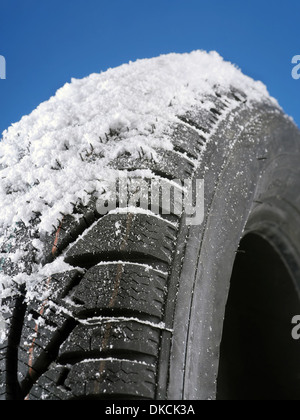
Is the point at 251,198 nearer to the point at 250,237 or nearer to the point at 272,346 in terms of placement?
the point at 250,237

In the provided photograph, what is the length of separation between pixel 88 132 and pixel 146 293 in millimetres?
375

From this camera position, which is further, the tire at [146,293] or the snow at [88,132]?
the snow at [88,132]

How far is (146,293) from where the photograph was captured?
0.82 m

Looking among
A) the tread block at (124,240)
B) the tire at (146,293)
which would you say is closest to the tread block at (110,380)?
the tire at (146,293)

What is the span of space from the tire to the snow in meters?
0.03

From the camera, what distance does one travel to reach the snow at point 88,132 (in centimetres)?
93

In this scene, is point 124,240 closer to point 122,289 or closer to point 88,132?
point 122,289

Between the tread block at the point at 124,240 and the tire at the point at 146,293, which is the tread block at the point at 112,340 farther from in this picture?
the tread block at the point at 124,240

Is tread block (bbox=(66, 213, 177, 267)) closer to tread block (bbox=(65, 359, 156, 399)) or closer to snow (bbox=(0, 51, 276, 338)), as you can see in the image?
snow (bbox=(0, 51, 276, 338))

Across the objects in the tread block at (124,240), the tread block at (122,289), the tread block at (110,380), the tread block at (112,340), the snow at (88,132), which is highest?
the snow at (88,132)

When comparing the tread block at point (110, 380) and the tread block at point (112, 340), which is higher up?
the tread block at point (112, 340)

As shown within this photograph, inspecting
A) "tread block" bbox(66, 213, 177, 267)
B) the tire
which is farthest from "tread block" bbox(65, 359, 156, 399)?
"tread block" bbox(66, 213, 177, 267)

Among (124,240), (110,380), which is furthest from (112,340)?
(124,240)

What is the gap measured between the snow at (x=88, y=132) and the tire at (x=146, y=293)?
0.03 m
